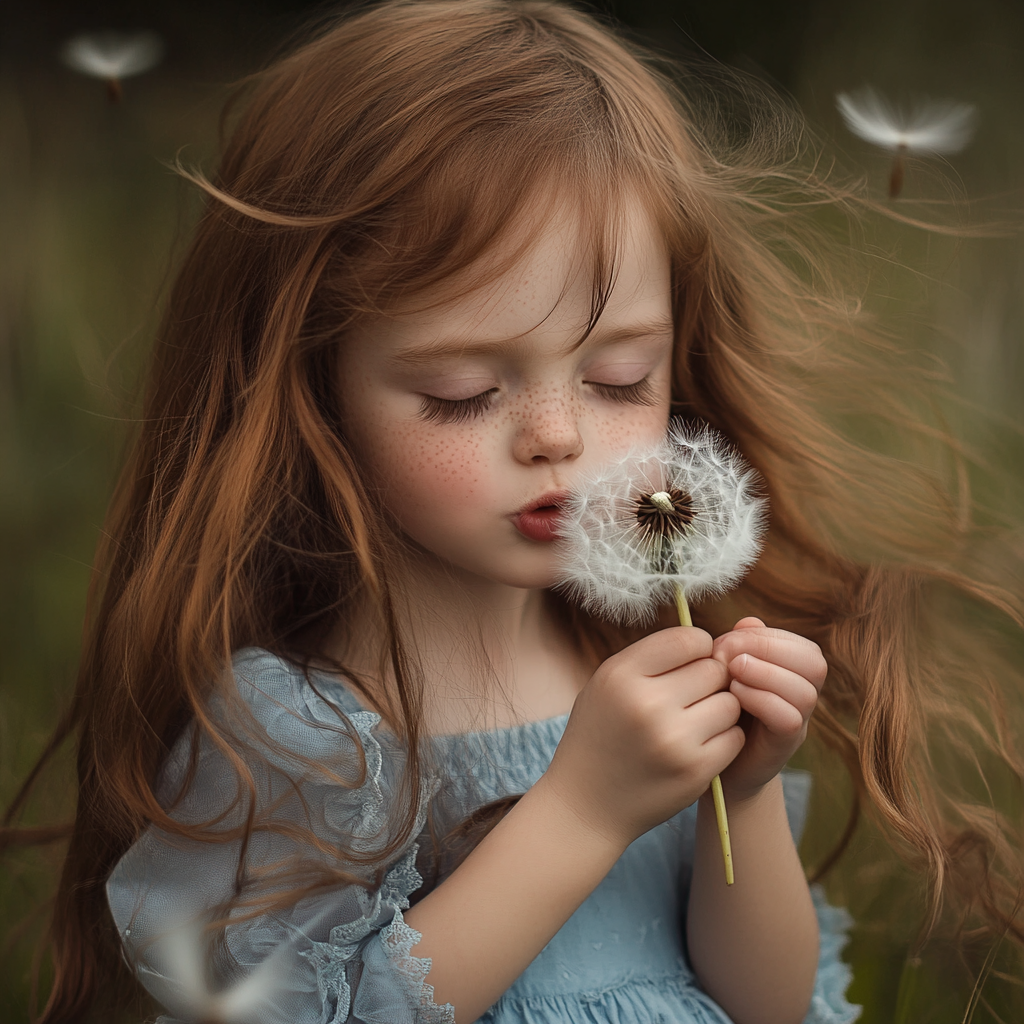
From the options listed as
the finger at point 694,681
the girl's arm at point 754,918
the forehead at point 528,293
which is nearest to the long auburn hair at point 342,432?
the forehead at point 528,293

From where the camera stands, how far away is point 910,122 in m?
1.27

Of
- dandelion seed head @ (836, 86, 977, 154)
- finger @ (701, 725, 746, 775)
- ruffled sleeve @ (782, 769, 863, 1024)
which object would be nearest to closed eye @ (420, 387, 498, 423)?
finger @ (701, 725, 746, 775)

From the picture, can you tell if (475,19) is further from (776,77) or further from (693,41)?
(776,77)

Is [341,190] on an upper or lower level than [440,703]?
upper

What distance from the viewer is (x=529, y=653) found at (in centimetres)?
100

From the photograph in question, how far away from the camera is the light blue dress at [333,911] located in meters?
0.76

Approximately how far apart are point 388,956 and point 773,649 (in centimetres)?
39

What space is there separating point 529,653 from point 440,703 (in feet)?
0.41

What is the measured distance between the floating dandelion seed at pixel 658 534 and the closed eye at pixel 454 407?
0.11m

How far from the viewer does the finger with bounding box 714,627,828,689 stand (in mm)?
755

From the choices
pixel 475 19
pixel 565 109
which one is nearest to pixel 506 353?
pixel 565 109

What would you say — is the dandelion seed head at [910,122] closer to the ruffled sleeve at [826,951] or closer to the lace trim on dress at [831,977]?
the ruffled sleeve at [826,951]

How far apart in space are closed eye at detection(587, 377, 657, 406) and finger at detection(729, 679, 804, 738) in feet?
0.85

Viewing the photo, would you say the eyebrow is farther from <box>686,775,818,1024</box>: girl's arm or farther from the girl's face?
<box>686,775,818,1024</box>: girl's arm
